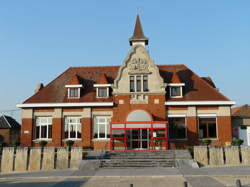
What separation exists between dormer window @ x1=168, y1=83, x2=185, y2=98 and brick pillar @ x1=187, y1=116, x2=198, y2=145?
2.95 metres

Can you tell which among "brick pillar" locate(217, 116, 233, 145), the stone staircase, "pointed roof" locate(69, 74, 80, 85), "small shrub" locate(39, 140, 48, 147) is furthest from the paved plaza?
"pointed roof" locate(69, 74, 80, 85)

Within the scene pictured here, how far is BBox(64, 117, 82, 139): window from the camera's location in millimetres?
28094

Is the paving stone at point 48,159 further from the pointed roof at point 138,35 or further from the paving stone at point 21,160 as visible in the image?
the pointed roof at point 138,35

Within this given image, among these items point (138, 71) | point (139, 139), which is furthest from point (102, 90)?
point (139, 139)

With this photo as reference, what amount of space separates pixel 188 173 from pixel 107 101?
44.5 feet

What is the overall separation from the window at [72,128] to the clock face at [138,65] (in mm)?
7939

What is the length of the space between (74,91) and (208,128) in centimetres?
1492

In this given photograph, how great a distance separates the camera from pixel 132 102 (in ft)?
90.5

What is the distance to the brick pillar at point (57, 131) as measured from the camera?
2775 centimetres

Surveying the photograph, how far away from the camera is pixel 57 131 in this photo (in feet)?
91.5

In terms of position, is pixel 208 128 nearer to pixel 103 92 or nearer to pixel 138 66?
Result: pixel 138 66

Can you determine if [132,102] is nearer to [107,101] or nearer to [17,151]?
[107,101]

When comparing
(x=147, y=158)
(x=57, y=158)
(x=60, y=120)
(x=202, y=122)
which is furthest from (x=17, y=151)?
(x=202, y=122)

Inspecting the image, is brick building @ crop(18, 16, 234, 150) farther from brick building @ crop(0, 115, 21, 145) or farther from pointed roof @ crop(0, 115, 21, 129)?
pointed roof @ crop(0, 115, 21, 129)
